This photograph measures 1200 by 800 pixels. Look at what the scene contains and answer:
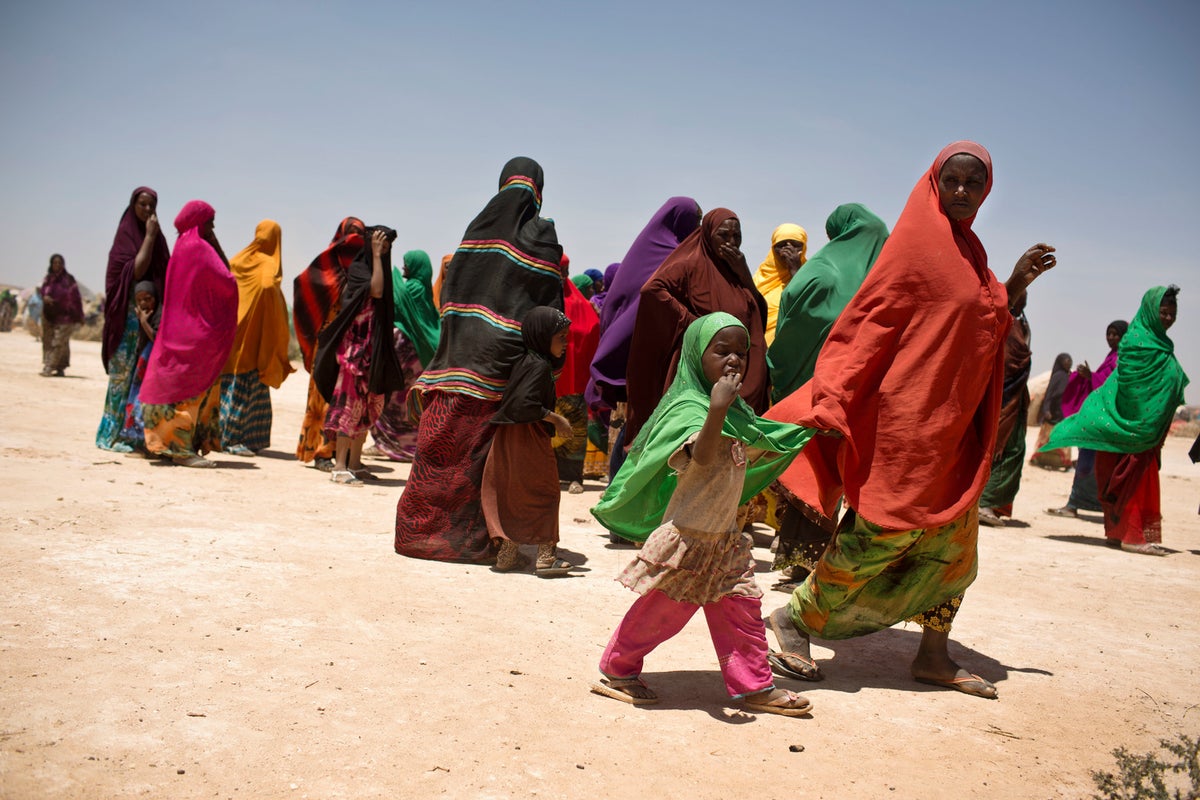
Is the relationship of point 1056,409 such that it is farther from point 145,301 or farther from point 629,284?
point 145,301

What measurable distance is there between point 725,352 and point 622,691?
4.67 ft

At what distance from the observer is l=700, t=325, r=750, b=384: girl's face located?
403 centimetres

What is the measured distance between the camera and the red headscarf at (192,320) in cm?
983

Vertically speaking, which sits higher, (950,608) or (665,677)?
(950,608)

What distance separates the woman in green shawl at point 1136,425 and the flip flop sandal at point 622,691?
6.82 meters

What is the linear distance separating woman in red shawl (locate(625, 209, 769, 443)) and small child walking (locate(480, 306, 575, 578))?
2.79 feet

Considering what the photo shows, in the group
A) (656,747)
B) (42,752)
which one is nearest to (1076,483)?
(656,747)

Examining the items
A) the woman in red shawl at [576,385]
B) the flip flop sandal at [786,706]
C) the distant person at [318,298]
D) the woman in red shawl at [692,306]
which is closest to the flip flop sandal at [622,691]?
the flip flop sandal at [786,706]

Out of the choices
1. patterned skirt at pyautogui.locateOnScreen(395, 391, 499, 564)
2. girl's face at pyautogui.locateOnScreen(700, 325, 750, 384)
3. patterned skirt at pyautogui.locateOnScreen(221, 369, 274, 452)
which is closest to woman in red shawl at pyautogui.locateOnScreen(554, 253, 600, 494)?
patterned skirt at pyautogui.locateOnScreen(221, 369, 274, 452)

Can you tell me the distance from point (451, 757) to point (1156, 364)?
8.83 meters

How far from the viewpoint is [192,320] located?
395 inches

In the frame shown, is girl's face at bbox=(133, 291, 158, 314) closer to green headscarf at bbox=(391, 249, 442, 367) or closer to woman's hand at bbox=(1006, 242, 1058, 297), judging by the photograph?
green headscarf at bbox=(391, 249, 442, 367)

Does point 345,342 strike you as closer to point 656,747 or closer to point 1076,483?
point 656,747

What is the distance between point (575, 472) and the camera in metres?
10.9
